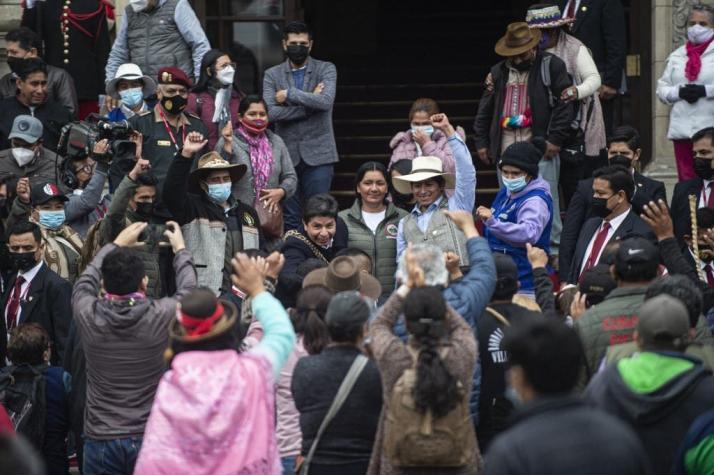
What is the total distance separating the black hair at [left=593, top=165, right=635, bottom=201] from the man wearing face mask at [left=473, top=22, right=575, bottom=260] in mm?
1662

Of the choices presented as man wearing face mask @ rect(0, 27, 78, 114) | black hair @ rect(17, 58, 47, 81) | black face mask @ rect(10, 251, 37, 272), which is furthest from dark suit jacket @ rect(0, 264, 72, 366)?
man wearing face mask @ rect(0, 27, 78, 114)

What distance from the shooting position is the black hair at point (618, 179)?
33.7 ft

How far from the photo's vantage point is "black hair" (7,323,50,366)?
8961mm

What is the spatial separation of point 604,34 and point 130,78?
4.16 meters

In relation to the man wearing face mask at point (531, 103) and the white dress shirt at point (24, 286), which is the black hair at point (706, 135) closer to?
the man wearing face mask at point (531, 103)

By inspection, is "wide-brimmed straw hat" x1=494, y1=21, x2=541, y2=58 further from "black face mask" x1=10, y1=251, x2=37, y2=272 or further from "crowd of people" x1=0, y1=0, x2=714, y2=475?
"black face mask" x1=10, y1=251, x2=37, y2=272

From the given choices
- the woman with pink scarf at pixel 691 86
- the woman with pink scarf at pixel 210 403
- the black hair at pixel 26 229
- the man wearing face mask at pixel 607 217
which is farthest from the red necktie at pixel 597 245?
the woman with pink scarf at pixel 210 403

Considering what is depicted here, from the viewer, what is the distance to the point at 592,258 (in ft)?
33.6

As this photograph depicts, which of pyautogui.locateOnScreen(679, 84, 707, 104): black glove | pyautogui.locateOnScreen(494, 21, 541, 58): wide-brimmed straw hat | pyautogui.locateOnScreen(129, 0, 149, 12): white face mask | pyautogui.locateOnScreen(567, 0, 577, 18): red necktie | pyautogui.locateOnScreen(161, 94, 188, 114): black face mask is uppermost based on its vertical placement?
pyautogui.locateOnScreen(129, 0, 149, 12): white face mask

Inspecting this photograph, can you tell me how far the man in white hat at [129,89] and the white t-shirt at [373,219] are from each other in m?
2.27

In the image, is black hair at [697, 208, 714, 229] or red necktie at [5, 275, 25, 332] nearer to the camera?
red necktie at [5, 275, 25, 332]

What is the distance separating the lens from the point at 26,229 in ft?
33.7

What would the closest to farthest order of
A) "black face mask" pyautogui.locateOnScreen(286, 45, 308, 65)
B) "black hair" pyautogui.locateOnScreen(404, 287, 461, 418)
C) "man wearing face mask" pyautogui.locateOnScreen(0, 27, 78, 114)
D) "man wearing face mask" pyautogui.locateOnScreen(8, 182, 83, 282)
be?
"black hair" pyautogui.locateOnScreen(404, 287, 461, 418) < "man wearing face mask" pyautogui.locateOnScreen(8, 182, 83, 282) < "black face mask" pyautogui.locateOnScreen(286, 45, 308, 65) < "man wearing face mask" pyautogui.locateOnScreen(0, 27, 78, 114)

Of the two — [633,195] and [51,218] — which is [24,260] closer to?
[51,218]
